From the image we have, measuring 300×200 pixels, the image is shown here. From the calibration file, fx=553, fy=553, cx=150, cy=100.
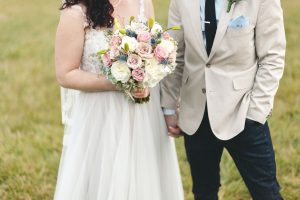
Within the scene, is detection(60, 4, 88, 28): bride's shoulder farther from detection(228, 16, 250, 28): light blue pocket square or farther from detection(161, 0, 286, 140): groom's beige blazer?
detection(228, 16, 250, 28): light blue pocket square

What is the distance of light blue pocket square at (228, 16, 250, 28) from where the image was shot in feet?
9.97

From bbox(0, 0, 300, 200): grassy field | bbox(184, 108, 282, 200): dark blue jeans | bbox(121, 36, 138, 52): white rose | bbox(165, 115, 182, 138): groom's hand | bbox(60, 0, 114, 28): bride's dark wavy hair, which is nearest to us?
bbox(121, 36, 138, 52): white rose

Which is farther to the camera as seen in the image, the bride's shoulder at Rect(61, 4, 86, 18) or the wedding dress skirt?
the wedding dress skirt

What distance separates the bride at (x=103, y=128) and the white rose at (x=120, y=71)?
21 cm

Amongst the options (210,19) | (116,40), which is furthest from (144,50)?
(210,19)

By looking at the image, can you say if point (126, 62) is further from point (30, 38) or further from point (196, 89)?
point (30, 38)

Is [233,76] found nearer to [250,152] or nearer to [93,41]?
[250,152]

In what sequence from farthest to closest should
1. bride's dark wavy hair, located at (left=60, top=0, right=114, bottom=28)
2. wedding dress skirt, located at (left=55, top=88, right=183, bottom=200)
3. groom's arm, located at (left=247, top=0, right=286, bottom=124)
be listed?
wedding dress skirt, located at (left=55, top=88, right=183, bottom=200) < bride's dark wavy hair, located at (left=60, top=0, right=114, bottom=28) < groom's arm, located at (left=247, top=0, right=286, bottom=124)

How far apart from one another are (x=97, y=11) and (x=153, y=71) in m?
0.49

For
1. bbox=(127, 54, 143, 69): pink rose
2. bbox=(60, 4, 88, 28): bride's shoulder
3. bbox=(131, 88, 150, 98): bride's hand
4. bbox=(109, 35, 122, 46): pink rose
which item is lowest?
bbox=(131, 88, 150, 98): bride's hand

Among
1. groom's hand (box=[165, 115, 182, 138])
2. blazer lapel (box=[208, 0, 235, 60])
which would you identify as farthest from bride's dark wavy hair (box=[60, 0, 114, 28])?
groom's hand (box=[165, 115, 182, 138])

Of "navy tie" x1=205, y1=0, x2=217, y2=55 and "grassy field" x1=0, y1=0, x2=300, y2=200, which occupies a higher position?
"navy tie" x1=205, y1=0, x2=217, y2=55

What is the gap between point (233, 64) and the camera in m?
3.17

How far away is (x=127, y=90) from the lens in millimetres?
3107
